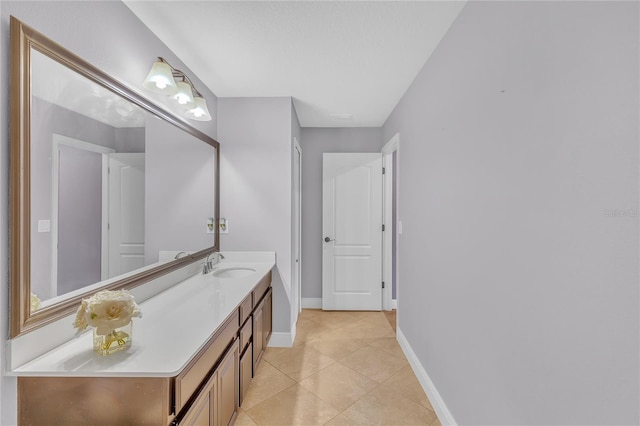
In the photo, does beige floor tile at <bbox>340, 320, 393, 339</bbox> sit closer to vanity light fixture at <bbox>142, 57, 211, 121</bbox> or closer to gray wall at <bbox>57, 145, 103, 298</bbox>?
gray wall at <bbox>57, 145, 103, 298</bbox>

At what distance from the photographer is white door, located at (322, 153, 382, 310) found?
3.62 meters

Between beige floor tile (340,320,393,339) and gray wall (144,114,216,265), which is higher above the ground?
gray wall (144,114,216,265)

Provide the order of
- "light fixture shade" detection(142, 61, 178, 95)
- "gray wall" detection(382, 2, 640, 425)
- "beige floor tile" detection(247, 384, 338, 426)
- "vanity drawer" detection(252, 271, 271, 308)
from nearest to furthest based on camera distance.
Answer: "gray wall" detection(382, 2, 640, 425), "light fixture shade" detection(142, 61, 178, 95), "beige floor tile" detection(247, 384, 338, 426), "vanity drawer" detection(252, 271, 271, 308)

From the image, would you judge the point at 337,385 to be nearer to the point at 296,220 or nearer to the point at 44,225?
the point at 296,220

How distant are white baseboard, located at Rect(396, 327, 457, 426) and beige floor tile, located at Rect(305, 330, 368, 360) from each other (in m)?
0.46

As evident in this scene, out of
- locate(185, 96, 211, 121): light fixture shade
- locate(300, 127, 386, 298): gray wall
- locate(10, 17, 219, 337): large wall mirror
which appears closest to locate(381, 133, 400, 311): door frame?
locate(300, 127, 386, 298): gray wall

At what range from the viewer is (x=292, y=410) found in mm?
1863

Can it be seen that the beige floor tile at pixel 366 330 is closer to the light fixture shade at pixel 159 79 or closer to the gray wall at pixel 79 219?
the gray wall at pixel 79 219

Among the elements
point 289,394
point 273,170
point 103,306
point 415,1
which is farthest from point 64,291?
point 415,1

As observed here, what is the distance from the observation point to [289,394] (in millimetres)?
2020

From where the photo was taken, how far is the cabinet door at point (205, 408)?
3.61 feet

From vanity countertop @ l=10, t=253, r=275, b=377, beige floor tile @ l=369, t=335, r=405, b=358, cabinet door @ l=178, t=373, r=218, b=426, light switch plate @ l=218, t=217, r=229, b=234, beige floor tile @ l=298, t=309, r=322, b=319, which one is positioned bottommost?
beige floor tile @ l=369, t=335, r=405, b=358

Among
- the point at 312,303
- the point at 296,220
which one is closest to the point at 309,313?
the point at 312,303

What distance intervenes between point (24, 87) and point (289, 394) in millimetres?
2224
